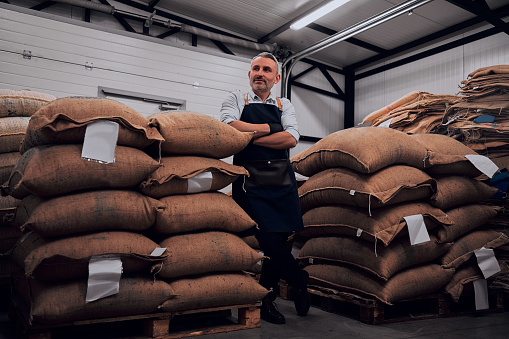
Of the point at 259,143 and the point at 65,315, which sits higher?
the point at 259,143

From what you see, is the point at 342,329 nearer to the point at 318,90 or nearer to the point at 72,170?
the point at 72,170

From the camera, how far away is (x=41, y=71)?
633 cm

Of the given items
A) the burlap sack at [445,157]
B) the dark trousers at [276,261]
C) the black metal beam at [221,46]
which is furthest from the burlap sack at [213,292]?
the black metal beam at [221,46]

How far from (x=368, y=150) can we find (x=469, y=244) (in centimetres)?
143

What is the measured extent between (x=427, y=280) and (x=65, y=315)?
2711mm

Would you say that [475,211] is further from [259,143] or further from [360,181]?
[259,143]

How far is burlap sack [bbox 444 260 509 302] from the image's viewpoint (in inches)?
137

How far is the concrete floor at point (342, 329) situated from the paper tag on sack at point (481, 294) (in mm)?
130

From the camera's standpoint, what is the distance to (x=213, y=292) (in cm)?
265

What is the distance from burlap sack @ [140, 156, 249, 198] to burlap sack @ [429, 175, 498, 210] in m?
1.86

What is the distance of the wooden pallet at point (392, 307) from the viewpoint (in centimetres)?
313

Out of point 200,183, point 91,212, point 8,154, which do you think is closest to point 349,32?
point 200,183

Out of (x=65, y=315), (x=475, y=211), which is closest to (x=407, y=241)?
(x=475, y=211)

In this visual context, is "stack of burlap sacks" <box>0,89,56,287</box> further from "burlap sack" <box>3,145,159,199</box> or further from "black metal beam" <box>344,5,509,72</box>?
"black metal beam" <box>344,5,509,72</box>
